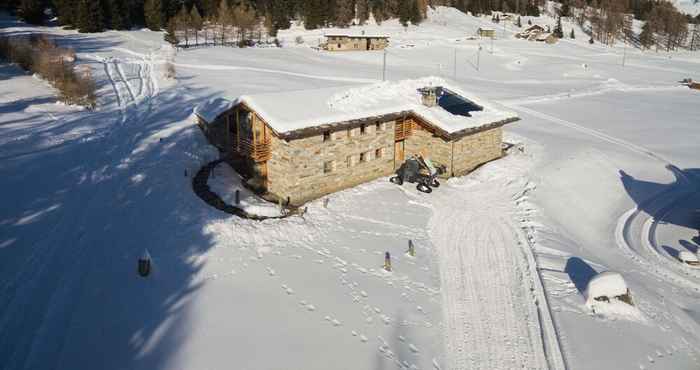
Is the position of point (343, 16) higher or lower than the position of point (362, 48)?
higher

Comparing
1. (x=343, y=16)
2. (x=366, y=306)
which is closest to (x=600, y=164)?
(x=366, y=306)

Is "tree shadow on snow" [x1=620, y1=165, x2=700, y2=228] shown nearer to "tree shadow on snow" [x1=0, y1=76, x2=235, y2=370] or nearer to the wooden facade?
the wooden facade

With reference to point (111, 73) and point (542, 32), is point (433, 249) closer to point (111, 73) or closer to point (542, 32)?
point (111, 73)

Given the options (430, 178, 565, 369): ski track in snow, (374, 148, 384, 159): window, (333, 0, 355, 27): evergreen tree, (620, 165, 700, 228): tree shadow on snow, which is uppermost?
(333, 0, 355, 27): evergreen tree

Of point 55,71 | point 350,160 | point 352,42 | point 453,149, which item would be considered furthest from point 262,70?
point 350,160

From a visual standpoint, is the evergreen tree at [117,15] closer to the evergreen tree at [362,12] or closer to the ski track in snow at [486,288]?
the evergreen tree at [362,12]

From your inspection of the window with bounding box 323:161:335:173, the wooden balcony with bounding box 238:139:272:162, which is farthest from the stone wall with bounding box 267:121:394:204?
the wooden balcony with bounding box 238:139:272:162

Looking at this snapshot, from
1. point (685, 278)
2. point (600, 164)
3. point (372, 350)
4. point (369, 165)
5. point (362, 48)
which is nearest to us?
point (372, 350)
